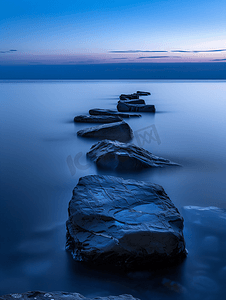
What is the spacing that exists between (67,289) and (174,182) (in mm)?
1986

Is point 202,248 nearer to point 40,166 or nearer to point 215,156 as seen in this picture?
point 40,166

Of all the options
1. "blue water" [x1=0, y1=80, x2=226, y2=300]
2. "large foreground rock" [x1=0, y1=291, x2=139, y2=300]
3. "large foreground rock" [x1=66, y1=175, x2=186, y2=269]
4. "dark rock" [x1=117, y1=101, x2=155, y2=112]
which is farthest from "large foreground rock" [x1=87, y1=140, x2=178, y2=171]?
A: "dark rock" [x1=117, y1=101, x2=155, y2=112]

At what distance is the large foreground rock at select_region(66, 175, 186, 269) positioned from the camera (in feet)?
5.16

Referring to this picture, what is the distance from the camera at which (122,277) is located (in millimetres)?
1516

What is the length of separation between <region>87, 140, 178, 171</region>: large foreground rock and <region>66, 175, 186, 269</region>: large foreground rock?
50.4 inches

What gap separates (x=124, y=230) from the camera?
160cm

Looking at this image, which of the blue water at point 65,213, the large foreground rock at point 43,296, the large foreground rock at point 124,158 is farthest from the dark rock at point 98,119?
the large foreground rock at point 43,296

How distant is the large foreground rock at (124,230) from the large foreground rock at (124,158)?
1.28 metres

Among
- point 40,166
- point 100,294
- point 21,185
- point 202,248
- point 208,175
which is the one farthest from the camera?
point 40,166

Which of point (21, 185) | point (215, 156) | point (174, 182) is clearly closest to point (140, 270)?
point (174, 182)

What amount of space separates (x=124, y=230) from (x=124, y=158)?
1752 millimetres

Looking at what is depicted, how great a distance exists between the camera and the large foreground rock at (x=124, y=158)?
332 cm

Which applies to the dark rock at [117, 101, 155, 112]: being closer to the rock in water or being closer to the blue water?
the blue water

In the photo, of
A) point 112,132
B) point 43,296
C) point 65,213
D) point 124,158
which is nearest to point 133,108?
point 112,132
